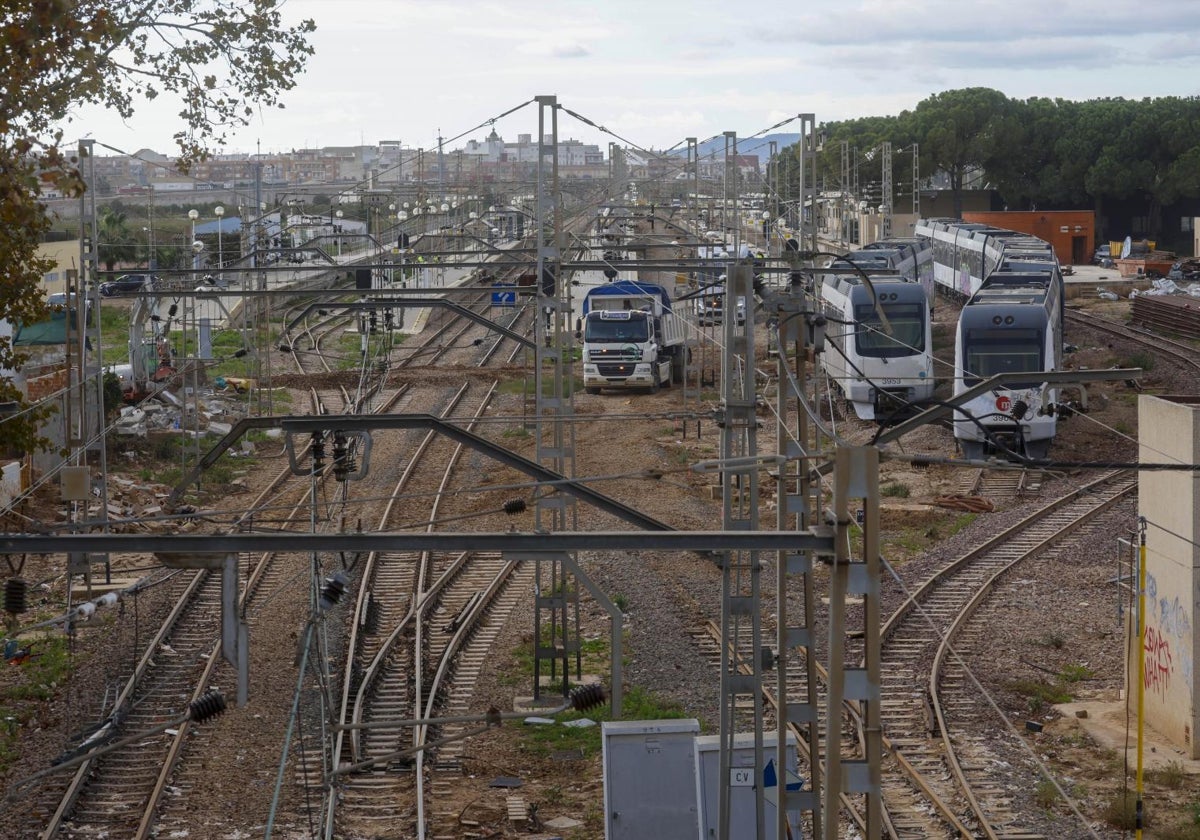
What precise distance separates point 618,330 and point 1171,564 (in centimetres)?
2102

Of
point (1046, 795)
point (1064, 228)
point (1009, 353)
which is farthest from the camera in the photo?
point (1064, 228)

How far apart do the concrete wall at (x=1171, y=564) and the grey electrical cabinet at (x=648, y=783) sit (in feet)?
11.8

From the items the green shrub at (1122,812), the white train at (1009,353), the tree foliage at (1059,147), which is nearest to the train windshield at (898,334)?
the white train at (1009,353)

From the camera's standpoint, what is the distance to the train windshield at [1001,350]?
878 inches

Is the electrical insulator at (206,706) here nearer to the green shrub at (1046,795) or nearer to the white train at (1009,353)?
the green shrub at (1046,795)

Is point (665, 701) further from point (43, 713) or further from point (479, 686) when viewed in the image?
point (43, 713)

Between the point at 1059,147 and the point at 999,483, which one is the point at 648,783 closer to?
the point at 999,483

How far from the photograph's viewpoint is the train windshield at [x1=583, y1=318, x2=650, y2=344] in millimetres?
31406

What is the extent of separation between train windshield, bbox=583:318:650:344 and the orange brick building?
1310 inches

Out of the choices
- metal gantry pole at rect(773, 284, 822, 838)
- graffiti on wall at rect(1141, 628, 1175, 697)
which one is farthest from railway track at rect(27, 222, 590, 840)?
graffiti on wall at rect(1141, 628, 1175, 697)

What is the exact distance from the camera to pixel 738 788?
8805mm

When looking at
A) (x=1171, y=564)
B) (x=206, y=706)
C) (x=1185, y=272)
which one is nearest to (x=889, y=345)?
(x=1171, y=564)

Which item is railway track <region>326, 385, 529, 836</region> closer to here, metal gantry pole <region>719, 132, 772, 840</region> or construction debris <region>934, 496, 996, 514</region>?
metal gantry pole <region>719, 132, 772, 840</region>

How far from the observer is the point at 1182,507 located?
34.9ft
